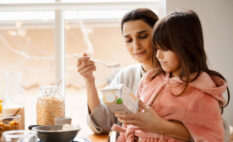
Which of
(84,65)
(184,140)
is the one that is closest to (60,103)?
(84,65)

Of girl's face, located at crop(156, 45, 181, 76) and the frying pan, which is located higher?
girl's face, located at crop(156, 45, 181, 76)

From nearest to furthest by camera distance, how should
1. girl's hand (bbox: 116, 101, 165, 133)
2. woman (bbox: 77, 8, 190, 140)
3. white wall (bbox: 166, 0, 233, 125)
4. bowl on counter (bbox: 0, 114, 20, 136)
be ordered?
girl's hand (bbox: 116, 101, 165, 133) < bowl on counter (bbox: 0, 114, 20, 136) < woman (bbox: 77, 8, 190, 140) < white wall (bbox: 166, 0, 233, 125)

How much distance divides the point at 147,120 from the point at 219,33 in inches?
49.1

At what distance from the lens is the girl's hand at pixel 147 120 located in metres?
1.22

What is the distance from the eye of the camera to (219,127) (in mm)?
1247

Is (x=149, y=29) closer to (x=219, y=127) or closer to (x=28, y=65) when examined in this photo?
(x=219, y=127)

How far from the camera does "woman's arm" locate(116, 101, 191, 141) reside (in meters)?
1.23

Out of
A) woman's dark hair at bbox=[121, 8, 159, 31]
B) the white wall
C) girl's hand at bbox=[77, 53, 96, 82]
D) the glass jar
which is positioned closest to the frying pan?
girl's hand at bbox=[77, 53, 96, 82]

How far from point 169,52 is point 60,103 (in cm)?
76

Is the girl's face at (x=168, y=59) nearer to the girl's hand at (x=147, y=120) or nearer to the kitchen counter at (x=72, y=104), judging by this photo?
the girl's hand at (x=147, y=120)

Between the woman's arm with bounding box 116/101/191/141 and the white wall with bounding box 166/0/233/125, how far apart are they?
1060 millimetres

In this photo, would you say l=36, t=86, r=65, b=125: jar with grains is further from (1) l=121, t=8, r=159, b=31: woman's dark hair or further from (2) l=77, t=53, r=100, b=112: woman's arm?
(1) l=121, t=8, r=159, b=31: woman's dark hair

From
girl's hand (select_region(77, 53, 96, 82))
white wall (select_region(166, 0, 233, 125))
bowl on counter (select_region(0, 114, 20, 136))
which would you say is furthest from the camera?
white wall (select_region(166, 0, 233, 125))

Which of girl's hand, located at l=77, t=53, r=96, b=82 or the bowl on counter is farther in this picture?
girl's hand, located at l=77, t=53, r=96, b=82
